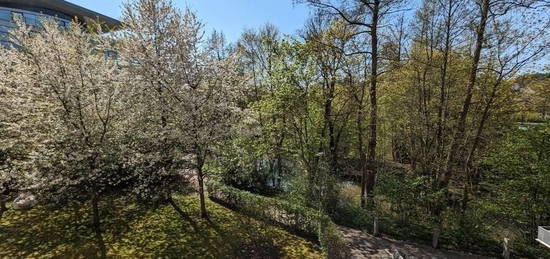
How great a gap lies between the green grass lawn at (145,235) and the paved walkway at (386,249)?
4.28ft

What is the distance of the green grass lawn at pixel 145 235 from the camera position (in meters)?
8.73

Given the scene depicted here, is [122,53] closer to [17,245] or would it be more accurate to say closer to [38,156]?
[38,156]

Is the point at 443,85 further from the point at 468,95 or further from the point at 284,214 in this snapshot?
the point at 284,214

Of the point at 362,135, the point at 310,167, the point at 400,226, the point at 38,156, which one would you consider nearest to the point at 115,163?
the point at 38,156

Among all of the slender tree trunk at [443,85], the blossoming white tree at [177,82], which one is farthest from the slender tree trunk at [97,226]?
the slender tree trunk at [443,85]

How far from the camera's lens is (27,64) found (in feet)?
28.9

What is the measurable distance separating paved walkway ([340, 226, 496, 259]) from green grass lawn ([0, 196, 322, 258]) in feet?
4.28

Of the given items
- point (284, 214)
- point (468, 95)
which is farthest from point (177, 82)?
point (468, 95)

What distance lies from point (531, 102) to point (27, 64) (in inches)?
663

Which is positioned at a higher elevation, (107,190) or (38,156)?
(38,156)

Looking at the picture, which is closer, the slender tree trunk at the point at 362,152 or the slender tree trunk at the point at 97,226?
the slender tree trunk at the point at 97,226

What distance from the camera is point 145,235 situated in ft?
31.9

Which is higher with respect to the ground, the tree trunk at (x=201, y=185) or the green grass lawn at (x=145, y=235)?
the tree trunk at (x=201, y=185)

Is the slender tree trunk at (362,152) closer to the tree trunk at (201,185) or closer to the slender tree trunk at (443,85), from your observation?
the slender tree trunk at (443,85)
